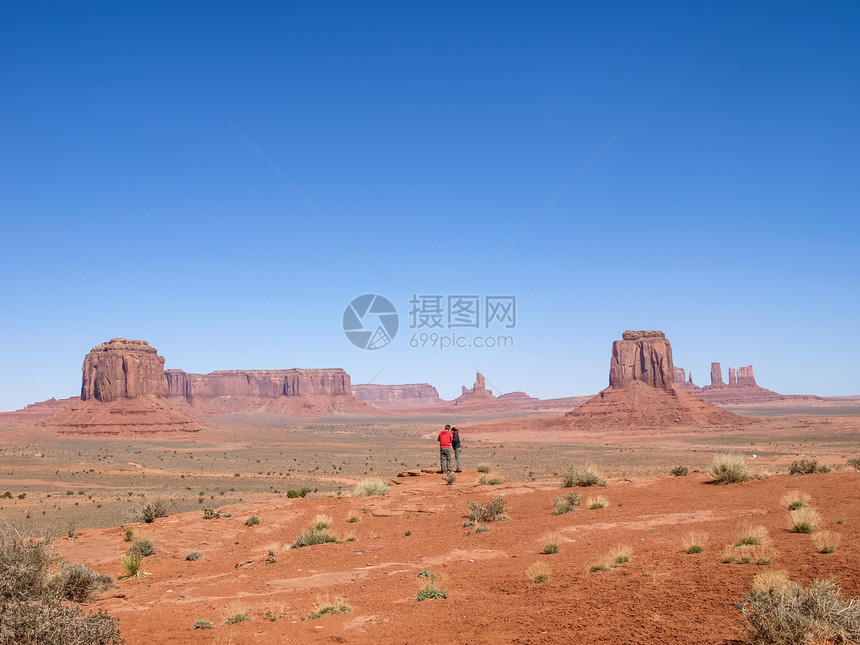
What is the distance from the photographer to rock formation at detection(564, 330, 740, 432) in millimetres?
98000

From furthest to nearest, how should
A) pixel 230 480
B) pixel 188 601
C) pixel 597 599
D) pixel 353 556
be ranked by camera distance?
pixel 230 480 < pixel 353 556 < pixel 188 601 < pixel 597 599

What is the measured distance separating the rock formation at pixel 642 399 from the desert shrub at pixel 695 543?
87.7 m

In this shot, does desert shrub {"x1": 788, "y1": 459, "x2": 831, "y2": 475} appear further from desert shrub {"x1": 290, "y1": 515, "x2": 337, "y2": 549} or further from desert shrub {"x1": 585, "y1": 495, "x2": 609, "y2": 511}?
desert shrub {"x1": 290, "y1": 515, "x2": 337, "y2": 549}

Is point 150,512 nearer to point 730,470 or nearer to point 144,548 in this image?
point 144,548

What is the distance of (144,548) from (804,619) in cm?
1505

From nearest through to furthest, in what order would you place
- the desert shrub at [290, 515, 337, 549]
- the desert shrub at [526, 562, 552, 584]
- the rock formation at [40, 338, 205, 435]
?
the desert shrub at [526, 562, 552, 584], the desert shrub at [290, 515, 337, 549], the rock formation at [40, 338, 205, 435]

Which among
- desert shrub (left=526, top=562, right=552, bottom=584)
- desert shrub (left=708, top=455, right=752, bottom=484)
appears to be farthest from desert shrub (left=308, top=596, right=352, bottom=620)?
desert shrub (left=708, top=455, right=752, bottom=484)

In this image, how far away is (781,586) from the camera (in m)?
6.55

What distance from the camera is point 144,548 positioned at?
15578mm

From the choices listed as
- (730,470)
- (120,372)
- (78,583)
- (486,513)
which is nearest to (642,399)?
(120,372)

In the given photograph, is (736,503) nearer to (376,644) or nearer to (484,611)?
(484,611)

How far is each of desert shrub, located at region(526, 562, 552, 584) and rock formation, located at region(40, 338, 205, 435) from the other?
93725mm

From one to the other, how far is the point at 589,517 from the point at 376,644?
881 centimetres

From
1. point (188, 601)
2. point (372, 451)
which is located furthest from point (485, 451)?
point (188, 601)
